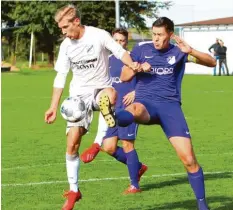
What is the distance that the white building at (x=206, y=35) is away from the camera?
49125 mm

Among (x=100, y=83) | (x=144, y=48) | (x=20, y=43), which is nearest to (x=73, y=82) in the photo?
(x=100, y=83)

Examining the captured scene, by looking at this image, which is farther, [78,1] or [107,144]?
[78,1]

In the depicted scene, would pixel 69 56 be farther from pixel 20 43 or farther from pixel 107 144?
pixel 20 43

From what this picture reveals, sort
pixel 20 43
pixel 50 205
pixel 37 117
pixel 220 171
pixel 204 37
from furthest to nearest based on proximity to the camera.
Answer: pixel 20 43 < pixel 204 37 < pixel 37 117 < pixel 220 171 < pixel 50 205

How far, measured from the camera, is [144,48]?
347 inches

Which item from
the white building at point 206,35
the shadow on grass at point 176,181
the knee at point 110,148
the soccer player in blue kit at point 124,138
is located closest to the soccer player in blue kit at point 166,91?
the soccer player in blue kit at point 124,138

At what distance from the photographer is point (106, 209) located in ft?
29.6

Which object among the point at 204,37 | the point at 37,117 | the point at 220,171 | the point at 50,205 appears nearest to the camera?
the point at 50,205

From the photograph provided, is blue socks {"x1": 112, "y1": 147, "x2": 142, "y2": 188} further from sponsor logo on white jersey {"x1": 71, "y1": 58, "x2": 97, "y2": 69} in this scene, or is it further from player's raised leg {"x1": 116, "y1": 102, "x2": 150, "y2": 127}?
sponsor logo on white jersey {"x1": 71, "y1": 58, "x2": 97, "y2": 69}

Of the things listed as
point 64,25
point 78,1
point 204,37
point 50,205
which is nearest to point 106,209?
point 50,205

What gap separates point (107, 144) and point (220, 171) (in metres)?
1.93

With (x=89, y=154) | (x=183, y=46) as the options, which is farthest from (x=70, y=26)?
(x=89, y=154)

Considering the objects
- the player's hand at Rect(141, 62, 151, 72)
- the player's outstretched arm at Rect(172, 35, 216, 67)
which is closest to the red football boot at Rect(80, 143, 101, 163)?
the player's hand at Rect(141, 62, 151, 72)

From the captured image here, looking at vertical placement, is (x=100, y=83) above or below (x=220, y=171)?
above
